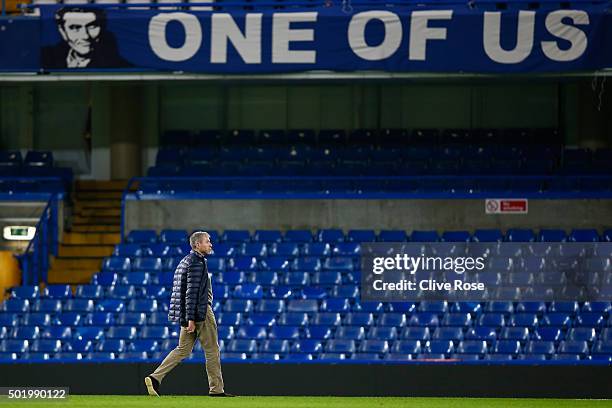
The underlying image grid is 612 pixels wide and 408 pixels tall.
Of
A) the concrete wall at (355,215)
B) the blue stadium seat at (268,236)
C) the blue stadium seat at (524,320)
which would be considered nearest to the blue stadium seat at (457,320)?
the blue stadium seat at (524,320)

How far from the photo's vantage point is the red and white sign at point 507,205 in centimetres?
2159

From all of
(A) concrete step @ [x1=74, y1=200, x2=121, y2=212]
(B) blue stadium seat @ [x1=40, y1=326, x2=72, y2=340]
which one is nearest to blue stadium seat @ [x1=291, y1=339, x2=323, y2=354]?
(B) blue stadium seat @ [x1=40, y1=326, x2=72, y2=340]

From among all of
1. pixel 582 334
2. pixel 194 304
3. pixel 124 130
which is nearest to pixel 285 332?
pixel 582 334

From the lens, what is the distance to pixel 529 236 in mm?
20891

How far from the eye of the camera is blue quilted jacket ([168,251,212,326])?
42.4 feet

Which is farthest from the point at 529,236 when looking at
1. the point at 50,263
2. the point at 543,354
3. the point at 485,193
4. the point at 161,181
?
the point at 50,263

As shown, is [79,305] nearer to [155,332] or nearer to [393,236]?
[155,332]

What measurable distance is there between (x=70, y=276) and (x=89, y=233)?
1337 mm

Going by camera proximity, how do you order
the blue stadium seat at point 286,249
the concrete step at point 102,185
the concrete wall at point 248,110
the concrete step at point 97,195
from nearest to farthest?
the blue stadium seat at point 286,249 < the concrete step at point 97,195 < the concrete step at point 102,185 < the concrete wall at point 248,110

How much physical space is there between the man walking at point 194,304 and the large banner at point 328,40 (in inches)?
295

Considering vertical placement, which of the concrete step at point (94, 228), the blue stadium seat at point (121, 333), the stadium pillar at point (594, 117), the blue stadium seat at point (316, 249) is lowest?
the blue stadium seat at point (121, 333)

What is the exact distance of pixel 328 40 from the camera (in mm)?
19922

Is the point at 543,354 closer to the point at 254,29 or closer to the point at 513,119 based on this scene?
the point at 254,29

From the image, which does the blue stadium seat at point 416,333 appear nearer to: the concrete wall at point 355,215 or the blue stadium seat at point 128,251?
the concrete wall at point 355,215
